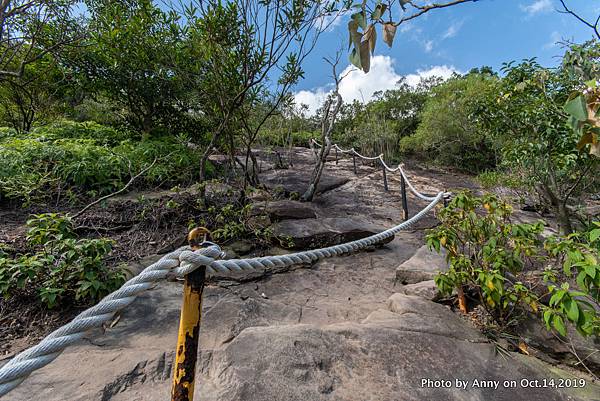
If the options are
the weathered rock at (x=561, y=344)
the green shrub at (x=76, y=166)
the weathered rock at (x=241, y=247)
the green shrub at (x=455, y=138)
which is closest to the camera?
the weathered rock at (x=561, y=344)

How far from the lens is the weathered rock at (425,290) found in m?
2.26

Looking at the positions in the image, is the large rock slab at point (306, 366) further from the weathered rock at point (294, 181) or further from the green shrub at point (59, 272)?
the weathered rock at point (294, 181)

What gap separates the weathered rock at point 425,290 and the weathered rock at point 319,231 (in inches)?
49.5

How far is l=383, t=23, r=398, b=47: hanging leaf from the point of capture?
31.2 inches

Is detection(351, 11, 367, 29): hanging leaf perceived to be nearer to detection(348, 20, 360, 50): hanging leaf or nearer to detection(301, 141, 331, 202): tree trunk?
detection(348, 20, 360, 50): hanging leaf

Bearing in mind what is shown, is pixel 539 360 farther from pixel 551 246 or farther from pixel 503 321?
pixel 551 246

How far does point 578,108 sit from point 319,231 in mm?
3047

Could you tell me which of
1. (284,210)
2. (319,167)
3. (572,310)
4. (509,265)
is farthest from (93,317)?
(319,167)

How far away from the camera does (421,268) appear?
2.71 metres

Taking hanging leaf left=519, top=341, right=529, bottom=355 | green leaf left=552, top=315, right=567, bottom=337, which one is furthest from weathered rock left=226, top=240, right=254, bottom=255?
green leaf left=552, top=315, right=567, bottom=337

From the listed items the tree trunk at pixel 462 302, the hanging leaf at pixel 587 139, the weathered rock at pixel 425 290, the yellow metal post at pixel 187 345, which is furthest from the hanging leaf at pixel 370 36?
the weathered rock at pixel 425 290

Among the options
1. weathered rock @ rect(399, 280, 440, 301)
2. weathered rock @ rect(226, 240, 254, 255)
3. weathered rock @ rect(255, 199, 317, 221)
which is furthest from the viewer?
weathered rock @ rect(255, 199, 317, 221)

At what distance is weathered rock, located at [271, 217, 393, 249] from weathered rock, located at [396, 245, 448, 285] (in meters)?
0.92

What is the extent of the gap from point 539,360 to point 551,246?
0.78 m
